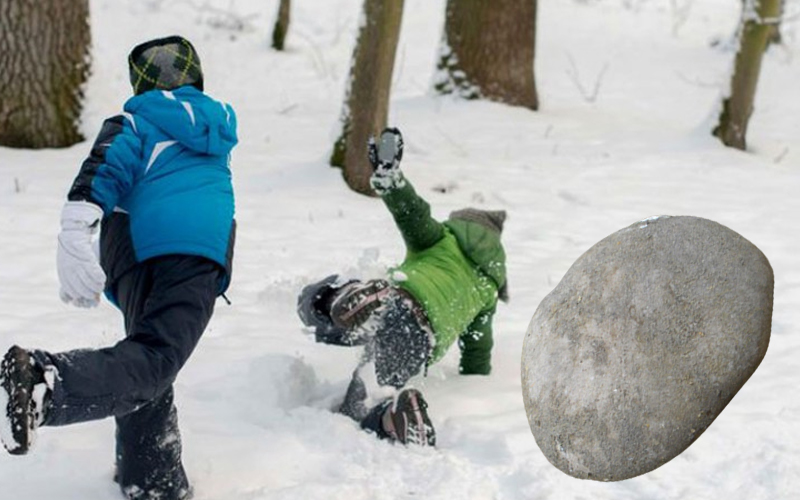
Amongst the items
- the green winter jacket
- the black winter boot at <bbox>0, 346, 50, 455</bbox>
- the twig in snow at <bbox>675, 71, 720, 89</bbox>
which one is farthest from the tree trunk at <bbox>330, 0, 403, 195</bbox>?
the twig in snow at <bbox>675, 71, 720, 89</bbox>

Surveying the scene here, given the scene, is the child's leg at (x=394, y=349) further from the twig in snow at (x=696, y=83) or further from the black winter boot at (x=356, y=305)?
the twig in snow at (x=696, y=83)

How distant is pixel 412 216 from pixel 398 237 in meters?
2.09

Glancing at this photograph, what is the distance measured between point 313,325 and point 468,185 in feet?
11.7

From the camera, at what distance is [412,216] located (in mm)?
4211

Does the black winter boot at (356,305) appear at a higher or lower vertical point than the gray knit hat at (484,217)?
lower

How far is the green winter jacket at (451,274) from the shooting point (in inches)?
159

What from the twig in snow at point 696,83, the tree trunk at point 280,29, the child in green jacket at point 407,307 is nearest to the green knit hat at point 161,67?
the child in green jacket at point 407,307

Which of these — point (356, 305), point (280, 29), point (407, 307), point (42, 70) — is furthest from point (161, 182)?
point (280, 29)

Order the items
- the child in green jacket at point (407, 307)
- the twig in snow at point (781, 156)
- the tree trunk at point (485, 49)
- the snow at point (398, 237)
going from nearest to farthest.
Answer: the snow at point (398, 237) < the child in green jacket at point (407, 307) < the twig in snow at point (781, 156) < the tree trunk at point (485, 49)

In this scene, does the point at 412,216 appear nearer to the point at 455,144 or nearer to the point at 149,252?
the point at 149,252

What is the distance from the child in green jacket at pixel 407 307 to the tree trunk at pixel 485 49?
17.9ft

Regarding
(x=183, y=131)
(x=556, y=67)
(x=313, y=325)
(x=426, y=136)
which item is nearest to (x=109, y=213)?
(x=183, y=131)

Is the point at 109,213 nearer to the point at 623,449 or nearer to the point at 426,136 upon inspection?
the point at 623,449

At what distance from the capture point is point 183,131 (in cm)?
313
